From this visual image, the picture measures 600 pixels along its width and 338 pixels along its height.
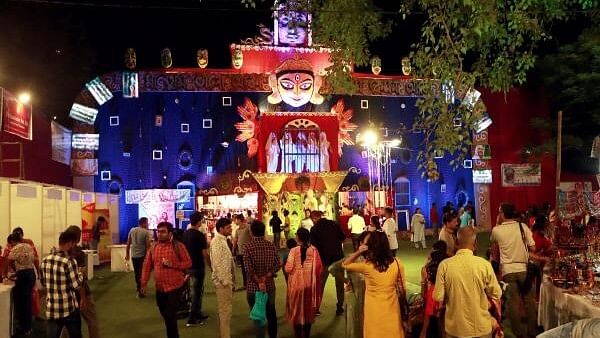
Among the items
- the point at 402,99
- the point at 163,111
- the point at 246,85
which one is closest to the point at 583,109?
the point at 402,99

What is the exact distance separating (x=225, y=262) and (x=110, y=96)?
66.0 feet

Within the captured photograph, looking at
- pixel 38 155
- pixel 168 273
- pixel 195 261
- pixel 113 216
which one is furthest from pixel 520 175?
pixel 168 273

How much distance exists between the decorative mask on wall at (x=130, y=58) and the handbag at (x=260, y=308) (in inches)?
838

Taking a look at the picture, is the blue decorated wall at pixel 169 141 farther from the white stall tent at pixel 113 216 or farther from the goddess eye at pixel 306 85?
the white stall tent at pixel 113 216

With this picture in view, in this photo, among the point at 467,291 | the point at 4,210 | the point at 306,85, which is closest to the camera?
the point at 467,291

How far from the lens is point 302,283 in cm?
716

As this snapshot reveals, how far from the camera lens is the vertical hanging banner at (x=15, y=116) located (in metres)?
12.0

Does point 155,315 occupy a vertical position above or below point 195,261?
below

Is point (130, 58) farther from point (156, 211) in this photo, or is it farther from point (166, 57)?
point (156, 211)

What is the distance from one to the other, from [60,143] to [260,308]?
16641 mm

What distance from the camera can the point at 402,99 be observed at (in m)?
28.3

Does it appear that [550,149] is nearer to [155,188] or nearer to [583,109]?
[583,109]

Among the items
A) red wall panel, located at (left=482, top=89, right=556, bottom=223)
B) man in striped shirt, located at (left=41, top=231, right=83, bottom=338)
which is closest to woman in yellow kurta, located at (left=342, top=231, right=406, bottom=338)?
man in striped shirt, located at (left=41, top=231, right=83, bottom=338)

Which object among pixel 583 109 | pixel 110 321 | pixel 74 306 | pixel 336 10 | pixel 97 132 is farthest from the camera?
pixel 97 132
